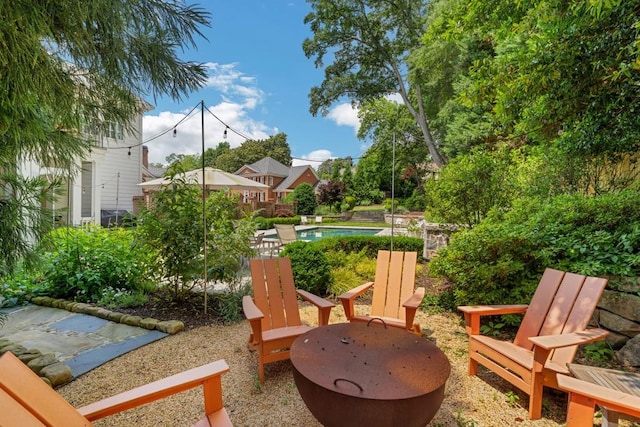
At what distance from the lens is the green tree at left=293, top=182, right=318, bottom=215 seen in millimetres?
24141

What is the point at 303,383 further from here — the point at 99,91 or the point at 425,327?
the point at 99,91

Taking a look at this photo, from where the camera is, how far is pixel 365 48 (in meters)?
13.8

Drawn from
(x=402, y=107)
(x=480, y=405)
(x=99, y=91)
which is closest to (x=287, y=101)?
(x=402, y=107)

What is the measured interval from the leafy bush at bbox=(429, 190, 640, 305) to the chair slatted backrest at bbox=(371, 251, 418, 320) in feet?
2.27

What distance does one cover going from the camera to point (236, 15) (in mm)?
4367

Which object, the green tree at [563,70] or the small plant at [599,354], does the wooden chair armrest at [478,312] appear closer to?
the small plant at [599,354]

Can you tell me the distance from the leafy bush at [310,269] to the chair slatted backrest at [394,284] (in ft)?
4.74

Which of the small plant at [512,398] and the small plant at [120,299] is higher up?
the small plant at [120,299]

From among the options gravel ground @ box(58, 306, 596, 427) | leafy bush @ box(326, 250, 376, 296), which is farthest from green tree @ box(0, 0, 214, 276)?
leafy bush @ box(326, 250, 376, 296)

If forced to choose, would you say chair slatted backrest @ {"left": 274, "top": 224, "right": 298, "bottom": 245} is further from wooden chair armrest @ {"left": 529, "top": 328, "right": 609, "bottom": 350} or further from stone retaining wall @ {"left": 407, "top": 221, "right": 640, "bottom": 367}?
wooden chair armrest @ {"left": 529, "top": 328, "right": 609, "bottom": 350}

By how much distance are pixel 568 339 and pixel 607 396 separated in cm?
67

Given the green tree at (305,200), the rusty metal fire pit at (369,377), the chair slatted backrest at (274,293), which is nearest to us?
the rusty metal fire pit at (369,377)

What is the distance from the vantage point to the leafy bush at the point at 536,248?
3.19 m

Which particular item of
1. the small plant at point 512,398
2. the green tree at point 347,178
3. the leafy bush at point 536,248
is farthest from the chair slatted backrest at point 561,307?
the green tree at point 347,178
